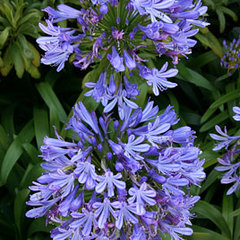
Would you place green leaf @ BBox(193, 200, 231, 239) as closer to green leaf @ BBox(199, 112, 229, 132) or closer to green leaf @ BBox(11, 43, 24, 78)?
green leaf @ BBox(199, 112, 229, 132)

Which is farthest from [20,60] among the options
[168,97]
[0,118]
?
[168,97]

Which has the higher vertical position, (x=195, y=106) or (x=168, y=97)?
(x=168, y=97)

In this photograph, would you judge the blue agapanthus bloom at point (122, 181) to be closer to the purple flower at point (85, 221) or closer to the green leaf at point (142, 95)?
the purple flower at point (85, 221)

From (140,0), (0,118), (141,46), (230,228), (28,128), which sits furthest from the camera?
(0,118)

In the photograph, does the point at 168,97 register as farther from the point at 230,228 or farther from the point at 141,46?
the point at 141,46

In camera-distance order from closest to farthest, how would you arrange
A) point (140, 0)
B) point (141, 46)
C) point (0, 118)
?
point (140, 0)
point (141, 46)
point (0, 118)

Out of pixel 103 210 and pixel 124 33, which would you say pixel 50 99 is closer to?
pixel 124 33

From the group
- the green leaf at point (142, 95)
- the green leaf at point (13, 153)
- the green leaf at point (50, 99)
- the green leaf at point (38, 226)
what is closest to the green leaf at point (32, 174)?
the green leaf at point (13, 153)
